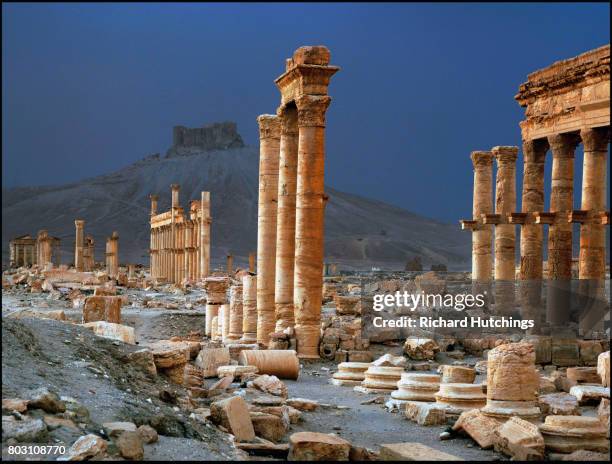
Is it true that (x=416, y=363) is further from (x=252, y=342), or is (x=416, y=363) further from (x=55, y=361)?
(x=55, y=361)

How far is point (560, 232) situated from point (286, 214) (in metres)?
7.51

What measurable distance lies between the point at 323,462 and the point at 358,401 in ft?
16.9

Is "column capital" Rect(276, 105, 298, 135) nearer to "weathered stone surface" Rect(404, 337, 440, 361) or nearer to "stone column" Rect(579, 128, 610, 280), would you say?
"weathered stone surface" Rect(404, 337, 440, 361)

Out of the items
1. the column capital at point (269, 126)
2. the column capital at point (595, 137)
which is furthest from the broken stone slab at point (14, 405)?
the column capital at point (595, 137)

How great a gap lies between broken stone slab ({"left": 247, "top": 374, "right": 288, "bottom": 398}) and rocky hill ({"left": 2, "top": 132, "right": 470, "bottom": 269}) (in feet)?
261

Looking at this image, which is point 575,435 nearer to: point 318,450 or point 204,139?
point 318,450

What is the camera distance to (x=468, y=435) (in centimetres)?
1150

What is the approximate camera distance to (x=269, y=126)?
72.3 ft

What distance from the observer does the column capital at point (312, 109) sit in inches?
739

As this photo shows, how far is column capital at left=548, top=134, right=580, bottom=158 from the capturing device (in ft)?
76.0

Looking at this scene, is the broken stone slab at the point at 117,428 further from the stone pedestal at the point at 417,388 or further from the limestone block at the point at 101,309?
the limestone block at the point at 101,309

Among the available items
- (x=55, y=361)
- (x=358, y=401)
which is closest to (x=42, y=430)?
(x=55, y=361)

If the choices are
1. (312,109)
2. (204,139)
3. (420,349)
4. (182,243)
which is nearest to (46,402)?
(312,109)

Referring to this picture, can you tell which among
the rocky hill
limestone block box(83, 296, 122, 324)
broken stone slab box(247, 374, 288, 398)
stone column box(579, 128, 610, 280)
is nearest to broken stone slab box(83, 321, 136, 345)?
broken stone slab box(247, 374, 288, 398)
